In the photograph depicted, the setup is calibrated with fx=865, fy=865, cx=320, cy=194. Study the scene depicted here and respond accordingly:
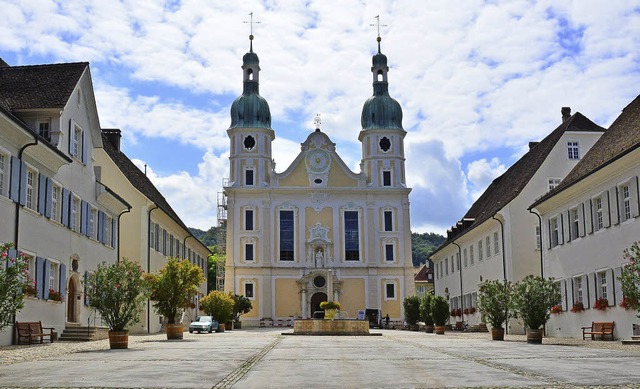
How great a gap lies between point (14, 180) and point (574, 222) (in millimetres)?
21545

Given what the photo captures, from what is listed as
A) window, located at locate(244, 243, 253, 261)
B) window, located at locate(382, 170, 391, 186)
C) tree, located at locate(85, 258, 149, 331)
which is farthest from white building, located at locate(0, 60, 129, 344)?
window, located at locate(382, 170, 391, 186)

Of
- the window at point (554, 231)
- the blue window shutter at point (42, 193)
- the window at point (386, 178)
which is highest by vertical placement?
the window at point (386, 178)

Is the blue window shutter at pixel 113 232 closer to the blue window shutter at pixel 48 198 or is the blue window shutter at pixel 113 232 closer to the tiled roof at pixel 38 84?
the tiled roof at pixel 38 84

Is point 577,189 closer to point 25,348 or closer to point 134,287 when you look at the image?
point 134,287

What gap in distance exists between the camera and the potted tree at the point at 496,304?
3158 centimetres

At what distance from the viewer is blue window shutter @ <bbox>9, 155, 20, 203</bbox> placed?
25422 mm

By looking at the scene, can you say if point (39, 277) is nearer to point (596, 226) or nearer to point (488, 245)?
point (596, 226)

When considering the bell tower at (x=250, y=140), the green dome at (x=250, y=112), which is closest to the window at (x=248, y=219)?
the bell tower at (x=250, y=140)

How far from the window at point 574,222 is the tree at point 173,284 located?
1499 centimetres

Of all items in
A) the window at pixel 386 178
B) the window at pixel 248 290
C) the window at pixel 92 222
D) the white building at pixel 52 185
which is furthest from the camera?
the window at pixel 386 178

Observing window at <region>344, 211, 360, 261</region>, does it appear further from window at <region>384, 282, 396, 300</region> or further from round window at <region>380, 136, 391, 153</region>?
round window at <region>380, 136, 391, 153</region>

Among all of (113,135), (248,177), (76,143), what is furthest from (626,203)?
(248,177)

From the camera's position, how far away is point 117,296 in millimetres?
24266

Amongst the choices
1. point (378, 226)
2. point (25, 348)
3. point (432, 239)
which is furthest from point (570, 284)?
point (432, 239)
